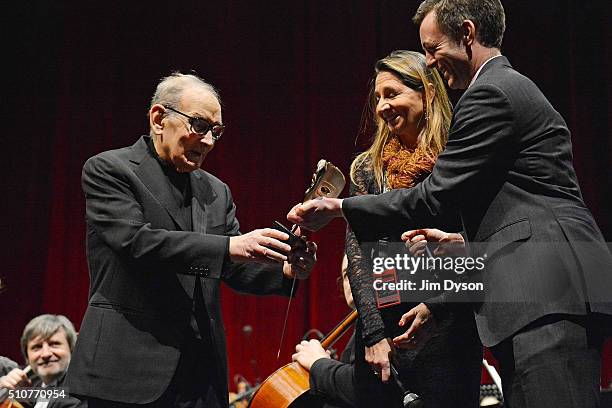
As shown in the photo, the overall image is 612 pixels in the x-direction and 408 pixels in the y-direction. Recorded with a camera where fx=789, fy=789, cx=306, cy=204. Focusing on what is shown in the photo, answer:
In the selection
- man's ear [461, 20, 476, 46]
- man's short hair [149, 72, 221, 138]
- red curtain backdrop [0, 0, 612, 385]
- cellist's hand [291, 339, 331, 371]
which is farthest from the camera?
red curtain backdrop [0, 0, 612, 385]

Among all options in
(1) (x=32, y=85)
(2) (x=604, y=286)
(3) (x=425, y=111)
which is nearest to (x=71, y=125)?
(1) (x=32, y=85)

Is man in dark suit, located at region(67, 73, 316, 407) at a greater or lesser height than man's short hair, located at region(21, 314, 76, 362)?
greater

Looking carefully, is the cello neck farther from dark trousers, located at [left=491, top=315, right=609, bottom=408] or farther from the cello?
dark trousers, located at [left=491, top=315, right=609, bottom=408]

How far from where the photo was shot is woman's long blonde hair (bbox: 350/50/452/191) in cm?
248

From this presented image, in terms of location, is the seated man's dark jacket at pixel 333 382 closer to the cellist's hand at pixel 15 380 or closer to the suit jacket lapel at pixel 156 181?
the suit jacket lapel at pixel 156 181

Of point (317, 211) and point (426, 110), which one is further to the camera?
point (426, 110)

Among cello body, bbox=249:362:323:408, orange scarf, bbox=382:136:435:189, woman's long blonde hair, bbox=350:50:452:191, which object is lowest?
cello body, bbox=249:362:323:408

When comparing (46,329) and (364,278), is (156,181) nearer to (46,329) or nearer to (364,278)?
(364,278)

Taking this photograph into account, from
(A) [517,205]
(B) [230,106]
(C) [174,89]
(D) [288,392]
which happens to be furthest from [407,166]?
(B) [230,106]

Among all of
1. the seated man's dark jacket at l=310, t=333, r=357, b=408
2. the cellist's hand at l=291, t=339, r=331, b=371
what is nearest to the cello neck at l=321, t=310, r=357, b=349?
the cellist's hand at l=291, t=339, r=331, b=371

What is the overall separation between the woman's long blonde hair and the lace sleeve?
3 cm

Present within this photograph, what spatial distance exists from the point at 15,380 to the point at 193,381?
2.04 metres

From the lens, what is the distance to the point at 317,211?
225cm

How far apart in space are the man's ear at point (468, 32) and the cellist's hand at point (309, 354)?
1322 millimetres
